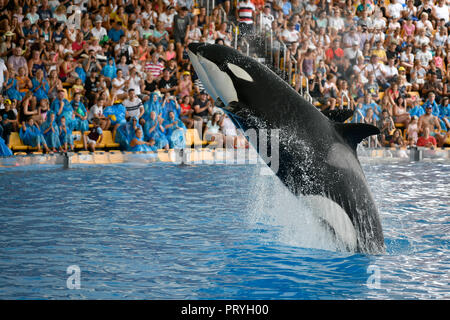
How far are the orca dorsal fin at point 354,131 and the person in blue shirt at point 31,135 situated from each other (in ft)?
28.8

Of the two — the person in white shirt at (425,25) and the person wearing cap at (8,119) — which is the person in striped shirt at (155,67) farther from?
the person in white shirt at (425,25)

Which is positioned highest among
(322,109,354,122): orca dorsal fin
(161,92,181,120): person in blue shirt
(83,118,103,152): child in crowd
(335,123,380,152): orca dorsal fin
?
(161,92,181,120): person in blue shirt

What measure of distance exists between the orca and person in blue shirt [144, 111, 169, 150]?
9054 millimetres

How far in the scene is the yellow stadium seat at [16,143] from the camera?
12.9 meters

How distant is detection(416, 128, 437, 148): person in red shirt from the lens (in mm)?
15688

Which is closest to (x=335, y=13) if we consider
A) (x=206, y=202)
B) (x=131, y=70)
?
(x=131, y=70)

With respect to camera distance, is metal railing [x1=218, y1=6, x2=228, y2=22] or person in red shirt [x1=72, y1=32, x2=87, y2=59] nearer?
person in red shirt [x1=72, y1=32, x2=87, y2=59]

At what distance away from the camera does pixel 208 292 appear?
489cm

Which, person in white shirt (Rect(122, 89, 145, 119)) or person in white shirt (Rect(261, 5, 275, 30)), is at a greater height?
person in white shirt (Rect(261, 5, 275, 30))

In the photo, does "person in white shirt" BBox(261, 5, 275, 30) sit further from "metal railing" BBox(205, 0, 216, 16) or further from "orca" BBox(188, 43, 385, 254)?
"orca" BBox(188, 43, 385, 254)

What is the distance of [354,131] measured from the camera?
17.7 feet

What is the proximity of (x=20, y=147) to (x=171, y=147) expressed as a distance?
10.8 ft

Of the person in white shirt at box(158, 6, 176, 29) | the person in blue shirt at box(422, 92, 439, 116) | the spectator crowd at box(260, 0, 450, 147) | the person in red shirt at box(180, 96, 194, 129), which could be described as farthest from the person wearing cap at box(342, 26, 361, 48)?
the person in red shirt at box(180, 96, 194, 129)
